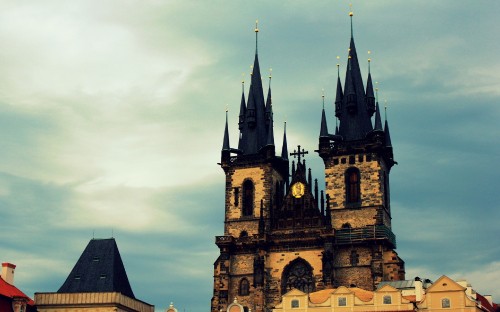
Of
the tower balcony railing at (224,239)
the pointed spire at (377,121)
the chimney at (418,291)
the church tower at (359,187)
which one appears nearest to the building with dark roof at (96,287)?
the tower balcony railing at (224,239)

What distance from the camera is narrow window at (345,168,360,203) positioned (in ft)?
261

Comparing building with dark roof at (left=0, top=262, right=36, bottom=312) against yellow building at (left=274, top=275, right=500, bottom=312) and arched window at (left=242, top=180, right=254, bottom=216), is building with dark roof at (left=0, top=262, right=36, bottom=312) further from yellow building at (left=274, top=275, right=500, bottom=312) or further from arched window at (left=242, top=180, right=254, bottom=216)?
arched window at (left=242, top=180, right=254, bottom=216)

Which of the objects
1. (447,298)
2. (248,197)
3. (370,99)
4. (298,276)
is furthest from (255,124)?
(447,298)

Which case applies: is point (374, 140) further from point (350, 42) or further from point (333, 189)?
point (350, 42)

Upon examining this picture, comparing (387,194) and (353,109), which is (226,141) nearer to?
(353,109)

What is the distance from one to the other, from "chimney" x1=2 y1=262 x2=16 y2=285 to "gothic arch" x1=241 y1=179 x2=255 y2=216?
959 inches

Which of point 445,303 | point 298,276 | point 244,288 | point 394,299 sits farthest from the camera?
point 244,288

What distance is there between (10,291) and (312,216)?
99.0 feet

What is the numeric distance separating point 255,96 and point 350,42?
12616 mm

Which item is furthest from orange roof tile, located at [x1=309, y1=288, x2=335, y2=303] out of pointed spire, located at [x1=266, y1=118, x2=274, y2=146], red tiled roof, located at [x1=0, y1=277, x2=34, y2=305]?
red tiled roof, located at [x1=0, y1=277, x2=34, y2=305]

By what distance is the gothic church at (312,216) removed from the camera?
249 feet

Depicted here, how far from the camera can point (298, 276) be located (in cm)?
7781

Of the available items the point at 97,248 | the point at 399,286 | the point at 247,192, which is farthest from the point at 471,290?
the point at 97,248

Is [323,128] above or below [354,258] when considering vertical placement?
above
